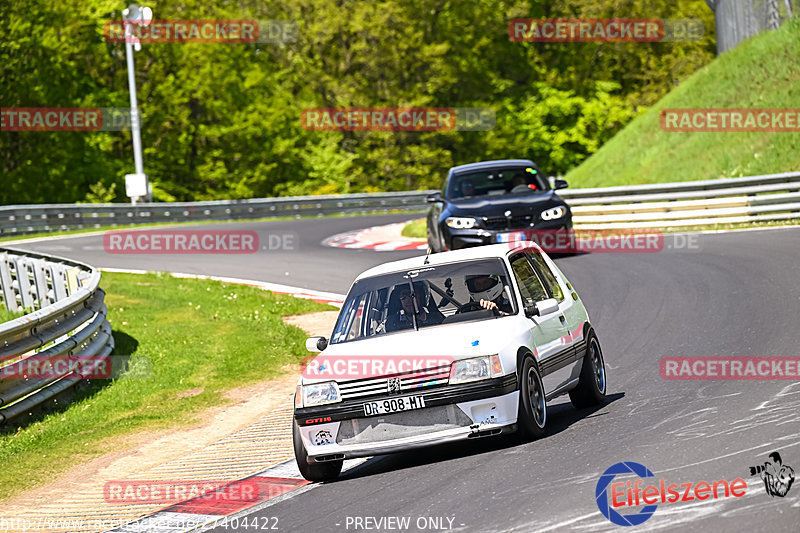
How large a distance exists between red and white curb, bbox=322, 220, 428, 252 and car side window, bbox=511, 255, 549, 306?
565 inches

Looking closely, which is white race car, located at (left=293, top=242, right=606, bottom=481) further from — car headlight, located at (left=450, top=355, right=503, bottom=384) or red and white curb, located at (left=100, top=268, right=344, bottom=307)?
red and white curb, located at (left=100, top=268, right=344, bottom=307)

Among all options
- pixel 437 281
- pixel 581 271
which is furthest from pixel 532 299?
pixel 581 271

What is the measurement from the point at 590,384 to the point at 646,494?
3.14 metres

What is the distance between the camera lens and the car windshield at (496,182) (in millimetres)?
20266

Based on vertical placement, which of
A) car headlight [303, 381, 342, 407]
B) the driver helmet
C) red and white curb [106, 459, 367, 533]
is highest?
the driver helmet

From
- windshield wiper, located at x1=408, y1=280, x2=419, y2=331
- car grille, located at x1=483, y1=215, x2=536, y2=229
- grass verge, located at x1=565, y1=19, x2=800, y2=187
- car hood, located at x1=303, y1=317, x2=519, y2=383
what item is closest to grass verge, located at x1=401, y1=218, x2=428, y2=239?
grass verge, located at x1=565, y1=19, x2=800, y2=187

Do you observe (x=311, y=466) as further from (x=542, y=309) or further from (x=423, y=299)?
(x=542, y=309)

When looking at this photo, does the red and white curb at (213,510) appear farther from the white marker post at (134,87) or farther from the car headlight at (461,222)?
the white marker post at (134,87)

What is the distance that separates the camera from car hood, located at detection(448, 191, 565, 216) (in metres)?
19.2

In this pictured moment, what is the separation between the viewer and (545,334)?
29.5 feet

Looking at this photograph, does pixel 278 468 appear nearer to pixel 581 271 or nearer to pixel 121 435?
pixel 121 435

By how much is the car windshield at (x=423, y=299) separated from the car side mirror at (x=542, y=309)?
12 cm

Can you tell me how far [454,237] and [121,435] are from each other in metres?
9.28

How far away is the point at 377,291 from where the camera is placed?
366 inches
